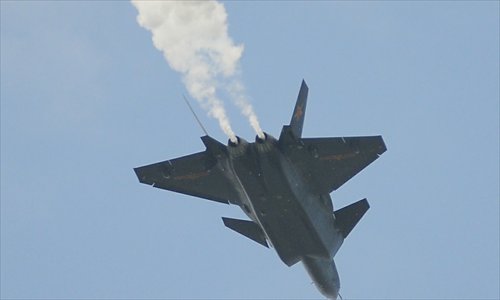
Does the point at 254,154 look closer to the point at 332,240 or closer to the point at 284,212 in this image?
the point at 284,212

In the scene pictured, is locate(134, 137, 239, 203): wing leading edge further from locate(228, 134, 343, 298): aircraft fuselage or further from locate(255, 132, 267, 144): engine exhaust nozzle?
locate(255, 132, 267, 144): engine exhaust nozzle

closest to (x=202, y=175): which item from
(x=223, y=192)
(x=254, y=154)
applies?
(x=223, y=192)

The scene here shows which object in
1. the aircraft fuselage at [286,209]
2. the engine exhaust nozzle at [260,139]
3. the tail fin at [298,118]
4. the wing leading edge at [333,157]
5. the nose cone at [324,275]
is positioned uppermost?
the tail fin at [298,118]

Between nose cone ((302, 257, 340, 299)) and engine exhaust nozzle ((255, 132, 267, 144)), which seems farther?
nose cone ((302, 257, 340, 299))

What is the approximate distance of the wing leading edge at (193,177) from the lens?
4950cm

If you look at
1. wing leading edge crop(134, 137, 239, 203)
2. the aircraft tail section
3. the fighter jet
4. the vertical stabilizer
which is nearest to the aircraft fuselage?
the fighter jet

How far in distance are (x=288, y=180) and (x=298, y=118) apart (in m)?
3.04

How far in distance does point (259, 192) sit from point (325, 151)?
379 cm

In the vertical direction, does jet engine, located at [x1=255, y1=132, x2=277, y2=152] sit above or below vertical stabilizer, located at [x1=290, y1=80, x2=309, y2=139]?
below

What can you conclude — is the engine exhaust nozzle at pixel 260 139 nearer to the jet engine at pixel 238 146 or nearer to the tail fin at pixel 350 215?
the jet engine at pixel 238 146

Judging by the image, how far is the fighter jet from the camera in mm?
46875

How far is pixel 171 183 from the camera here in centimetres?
5125

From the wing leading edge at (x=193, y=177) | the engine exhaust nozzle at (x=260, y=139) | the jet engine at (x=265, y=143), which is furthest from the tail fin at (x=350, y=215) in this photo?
the engine exhaust nozzle at (x=260, y=139)

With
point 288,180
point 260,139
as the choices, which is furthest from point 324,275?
point 260,139
